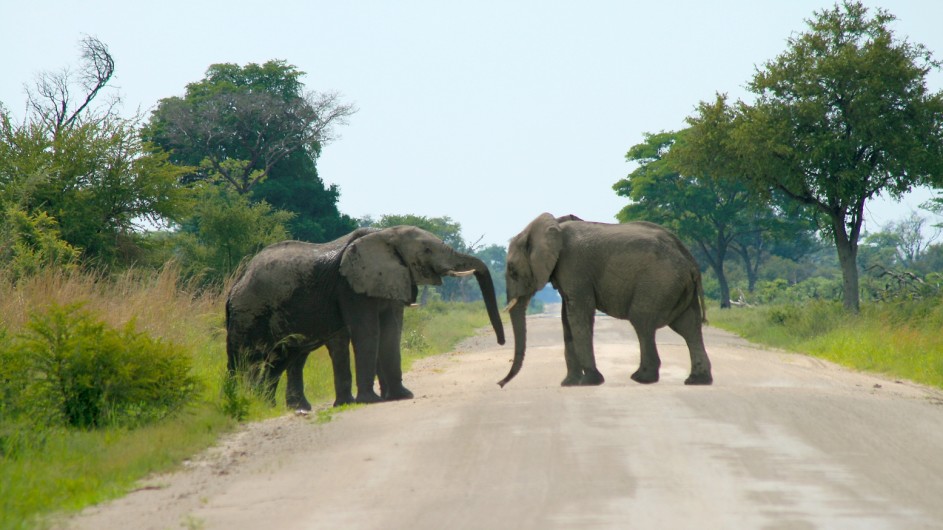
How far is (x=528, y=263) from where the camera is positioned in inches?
583

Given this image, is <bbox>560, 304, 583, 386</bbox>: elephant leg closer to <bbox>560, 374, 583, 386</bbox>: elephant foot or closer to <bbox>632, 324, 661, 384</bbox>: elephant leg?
<bbox>560, 374, 583, 386</bbox>: elephant foot

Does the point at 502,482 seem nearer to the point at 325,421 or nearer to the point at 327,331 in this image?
the point at 325,421

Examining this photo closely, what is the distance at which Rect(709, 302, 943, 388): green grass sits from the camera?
1836 cm

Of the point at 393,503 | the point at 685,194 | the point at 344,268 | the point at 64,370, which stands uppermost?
the point at 685,194

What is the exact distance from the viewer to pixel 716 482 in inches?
274

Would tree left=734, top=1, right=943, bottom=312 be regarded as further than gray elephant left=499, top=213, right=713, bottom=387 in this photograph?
Yes

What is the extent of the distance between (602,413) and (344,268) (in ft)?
A: 15.1

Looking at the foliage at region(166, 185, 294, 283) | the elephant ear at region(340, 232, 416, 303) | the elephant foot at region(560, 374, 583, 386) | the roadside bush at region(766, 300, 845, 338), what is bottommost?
the elephant foot at region(560, 374, 583, 386)

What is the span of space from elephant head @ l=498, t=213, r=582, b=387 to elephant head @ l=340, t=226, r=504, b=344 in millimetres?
914

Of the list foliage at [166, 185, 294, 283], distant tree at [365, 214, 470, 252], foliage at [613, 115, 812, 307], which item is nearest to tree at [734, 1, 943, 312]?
foliage at [166, 185, 294, 283]

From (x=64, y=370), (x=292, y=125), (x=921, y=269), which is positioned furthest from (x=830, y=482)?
(x=921, y=269)

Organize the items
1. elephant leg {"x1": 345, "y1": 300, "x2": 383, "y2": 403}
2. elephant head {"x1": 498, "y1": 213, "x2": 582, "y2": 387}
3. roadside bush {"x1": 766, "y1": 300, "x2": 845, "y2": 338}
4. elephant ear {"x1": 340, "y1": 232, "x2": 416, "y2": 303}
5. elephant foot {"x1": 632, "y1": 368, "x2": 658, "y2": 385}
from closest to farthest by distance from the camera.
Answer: elephant leg {"x1": 345, "y1": 300, "x2": 383, "y2": 403} → elephant ear {"x1": 340, "y1": 232, "x2": 416, "y2": 303} → elephant foot {"x1": 632, "y1": 368, "x2": 658, "y2": 385} → elephant head {"x1": 498, "y1": 213, "x2": 582, "y2": 387} → roadside bush {"x1": 766, "y1": 300, "x2": 845, "y2": 338}

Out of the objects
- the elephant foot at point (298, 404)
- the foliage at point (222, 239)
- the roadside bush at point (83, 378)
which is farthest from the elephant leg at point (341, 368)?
the foliage at point (222, 239)

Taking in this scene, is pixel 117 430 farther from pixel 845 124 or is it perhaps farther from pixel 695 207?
pixel 695 207
